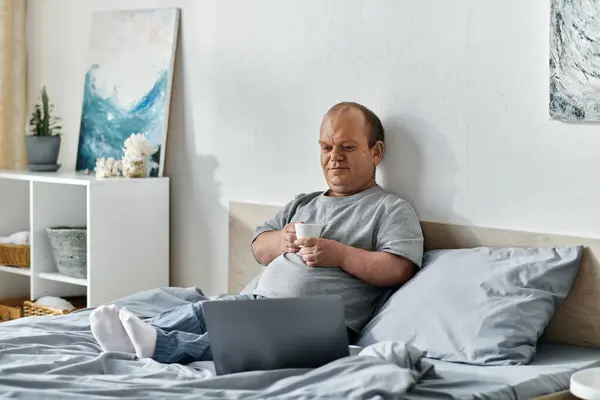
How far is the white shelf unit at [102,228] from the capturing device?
3.78m

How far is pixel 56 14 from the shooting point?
14.8 ft

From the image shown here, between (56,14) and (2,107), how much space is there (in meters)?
0.47

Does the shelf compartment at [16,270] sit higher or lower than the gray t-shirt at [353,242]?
lower

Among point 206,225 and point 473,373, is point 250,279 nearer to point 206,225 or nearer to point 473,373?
point 206,225

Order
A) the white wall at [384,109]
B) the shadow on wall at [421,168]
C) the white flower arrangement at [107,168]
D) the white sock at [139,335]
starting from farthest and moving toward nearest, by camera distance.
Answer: the white flower arrangement at [107,168]
the shadow on wall at [421,168]
the white wall at [384,109]
the white sock at [139,335]

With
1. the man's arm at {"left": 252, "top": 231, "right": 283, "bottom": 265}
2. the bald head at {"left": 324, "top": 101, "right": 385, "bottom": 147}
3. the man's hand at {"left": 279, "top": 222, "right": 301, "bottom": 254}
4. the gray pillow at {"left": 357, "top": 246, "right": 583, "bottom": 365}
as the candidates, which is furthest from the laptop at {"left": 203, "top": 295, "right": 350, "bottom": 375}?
the bald head at {"left": 324, "top": 101, "right": 385, "bottom": 147}

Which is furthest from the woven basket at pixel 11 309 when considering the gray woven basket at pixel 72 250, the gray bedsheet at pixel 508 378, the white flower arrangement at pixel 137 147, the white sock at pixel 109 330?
the gray bedsheet at pixel 508 378

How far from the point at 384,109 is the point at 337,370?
3.95ft

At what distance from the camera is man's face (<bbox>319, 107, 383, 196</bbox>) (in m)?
3.18

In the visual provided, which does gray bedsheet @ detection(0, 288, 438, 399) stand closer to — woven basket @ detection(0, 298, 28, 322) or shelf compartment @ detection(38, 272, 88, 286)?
shelf compartment @ detection(38, 272, 88, 286)

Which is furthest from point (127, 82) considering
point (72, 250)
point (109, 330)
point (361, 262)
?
point (109, 330)

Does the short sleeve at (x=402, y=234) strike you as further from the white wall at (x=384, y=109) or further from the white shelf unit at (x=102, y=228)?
the white shelf unit at (x=102, y=228)

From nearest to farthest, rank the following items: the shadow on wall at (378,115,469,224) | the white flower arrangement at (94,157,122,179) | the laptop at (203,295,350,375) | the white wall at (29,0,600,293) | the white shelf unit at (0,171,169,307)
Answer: the laptop at (203,295,350,375)
the white wall at (29,0,600,293)
the shadow on wall at (378,115,469,224)
the white shelf unit at (0,171,169,307)
the white flower arrangement at (94,157,122,179)

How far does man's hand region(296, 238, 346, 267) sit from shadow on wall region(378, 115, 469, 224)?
35 cm
